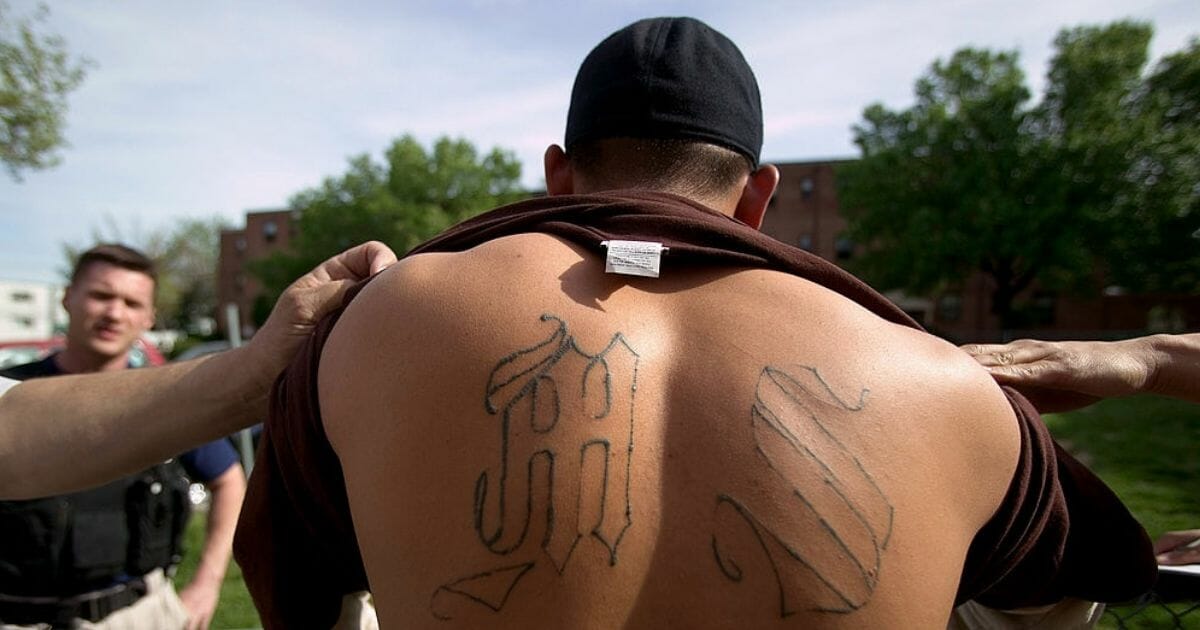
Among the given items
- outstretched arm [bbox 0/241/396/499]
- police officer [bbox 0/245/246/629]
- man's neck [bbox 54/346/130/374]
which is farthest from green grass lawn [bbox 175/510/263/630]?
outstretched arm [bbox 0/241/396/499]

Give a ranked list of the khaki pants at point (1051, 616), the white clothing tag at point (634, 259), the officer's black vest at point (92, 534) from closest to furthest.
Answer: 1. the white clothing tag at point (634, 259)
2. the khaki pants at point (1051, 616)
3. the officer's black vest at point (92, 534)

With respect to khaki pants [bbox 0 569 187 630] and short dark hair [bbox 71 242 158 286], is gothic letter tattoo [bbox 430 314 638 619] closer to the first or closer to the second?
khaki pants [bbox 0 569 187 630]

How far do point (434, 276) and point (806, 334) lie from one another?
2.05 feet

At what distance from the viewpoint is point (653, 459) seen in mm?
1093

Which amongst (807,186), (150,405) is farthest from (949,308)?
(150,405)

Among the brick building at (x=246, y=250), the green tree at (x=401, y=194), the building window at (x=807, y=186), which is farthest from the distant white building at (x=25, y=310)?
the building window at (x=807, y=186)

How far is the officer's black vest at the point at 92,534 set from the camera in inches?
111

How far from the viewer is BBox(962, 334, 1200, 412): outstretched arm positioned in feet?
4.51

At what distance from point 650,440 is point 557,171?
2.35 ft

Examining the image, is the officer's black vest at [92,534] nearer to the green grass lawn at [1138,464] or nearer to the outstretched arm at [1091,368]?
the green grass lawn at [1138,464]

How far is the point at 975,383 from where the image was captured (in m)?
1.18

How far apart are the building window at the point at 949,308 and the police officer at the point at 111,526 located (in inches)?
1394

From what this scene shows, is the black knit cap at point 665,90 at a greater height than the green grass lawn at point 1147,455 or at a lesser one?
greater

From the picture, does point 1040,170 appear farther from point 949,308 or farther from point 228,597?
point 228,597
